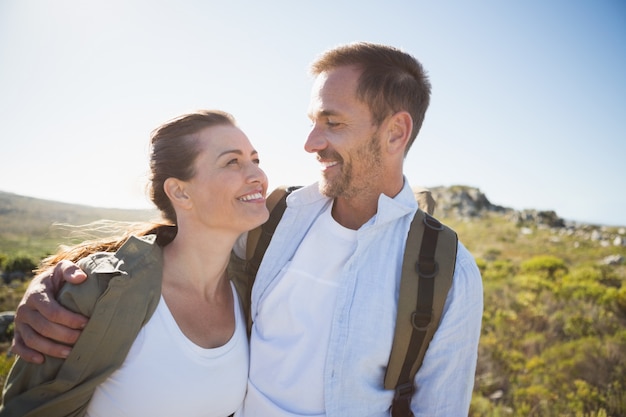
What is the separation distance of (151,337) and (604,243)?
24.3 meters

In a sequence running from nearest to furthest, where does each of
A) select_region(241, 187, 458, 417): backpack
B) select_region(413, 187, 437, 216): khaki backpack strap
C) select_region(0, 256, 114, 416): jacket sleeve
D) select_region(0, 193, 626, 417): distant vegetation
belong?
select_region(0, 256, 114, 416): jacket sleeve → select_region(241, 187, 458, 417): backpack → select_region(413, 187, 437, 216): khaki backpack strap → select_region(0, 193, 626, 417): distant vegetation

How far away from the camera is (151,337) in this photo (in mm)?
2057

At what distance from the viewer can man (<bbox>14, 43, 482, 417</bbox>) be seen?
2.06 metres

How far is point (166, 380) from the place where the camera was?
80.0 inches

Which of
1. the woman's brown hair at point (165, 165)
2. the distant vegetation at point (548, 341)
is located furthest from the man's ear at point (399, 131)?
the distant vegetation at point (548, 341)

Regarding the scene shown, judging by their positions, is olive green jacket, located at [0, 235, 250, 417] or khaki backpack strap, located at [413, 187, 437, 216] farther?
khaki backpack strap, located at [413, 187, 437, 216]

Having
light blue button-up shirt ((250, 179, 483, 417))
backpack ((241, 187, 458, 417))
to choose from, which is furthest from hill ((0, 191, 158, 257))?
backpack ((241, 187, 458, 417))

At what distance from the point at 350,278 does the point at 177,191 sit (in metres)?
1.37

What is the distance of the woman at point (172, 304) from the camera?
1857 millimetres

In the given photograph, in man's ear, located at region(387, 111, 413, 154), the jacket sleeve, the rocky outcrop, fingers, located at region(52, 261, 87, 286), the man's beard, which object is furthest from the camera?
the rocky outcrop

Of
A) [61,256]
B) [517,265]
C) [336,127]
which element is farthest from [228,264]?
[517,265]

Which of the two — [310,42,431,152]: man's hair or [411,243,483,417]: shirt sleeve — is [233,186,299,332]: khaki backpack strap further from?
[411,243,483,417]: shirt sleeve

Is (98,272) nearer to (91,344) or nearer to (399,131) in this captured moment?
(91,344)

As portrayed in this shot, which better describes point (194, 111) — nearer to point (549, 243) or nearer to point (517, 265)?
point (517, 265)
